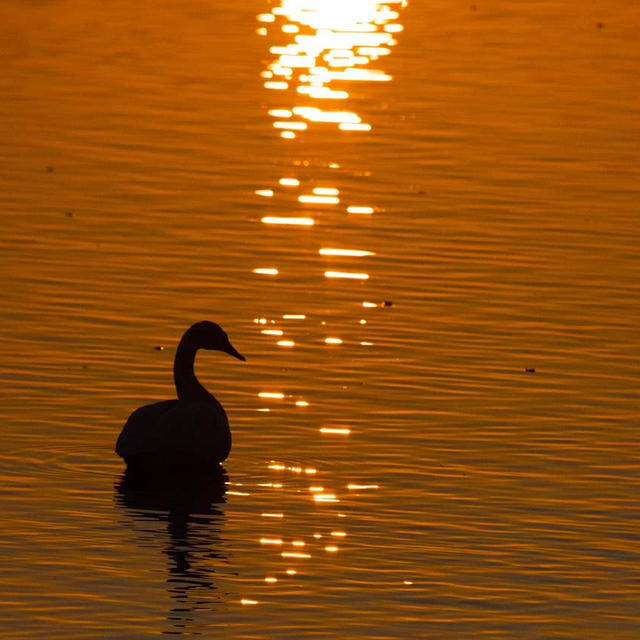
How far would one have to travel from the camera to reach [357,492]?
18359mm

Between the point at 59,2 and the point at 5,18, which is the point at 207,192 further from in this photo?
the point at 59,2

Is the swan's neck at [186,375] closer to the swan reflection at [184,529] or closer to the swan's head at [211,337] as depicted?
the swan's head at [211,337]

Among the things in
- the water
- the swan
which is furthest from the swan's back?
the water

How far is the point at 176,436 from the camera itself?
62.8ft

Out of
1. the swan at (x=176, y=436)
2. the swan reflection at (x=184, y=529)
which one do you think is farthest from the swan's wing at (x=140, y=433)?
the swan reflection at (x=184, y=529)

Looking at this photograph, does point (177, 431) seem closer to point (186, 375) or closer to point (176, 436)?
point (176, 436)

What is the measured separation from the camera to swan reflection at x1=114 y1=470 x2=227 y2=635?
15359 mm

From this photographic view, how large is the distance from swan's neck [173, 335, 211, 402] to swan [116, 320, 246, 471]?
62 cm

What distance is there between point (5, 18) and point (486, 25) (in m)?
9.55

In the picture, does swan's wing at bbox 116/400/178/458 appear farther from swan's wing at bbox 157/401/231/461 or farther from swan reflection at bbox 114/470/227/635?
swan reflection at bbox 114/470/227/635

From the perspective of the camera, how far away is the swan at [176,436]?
18891mm

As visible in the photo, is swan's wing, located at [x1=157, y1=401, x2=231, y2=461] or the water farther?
swan's wing, located at [x1=157, y1=401, x2=231, y2=461]

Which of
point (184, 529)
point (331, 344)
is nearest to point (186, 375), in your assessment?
point (184, 529)

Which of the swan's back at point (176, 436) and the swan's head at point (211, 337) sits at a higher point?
the swan's back at point (176, 436)
